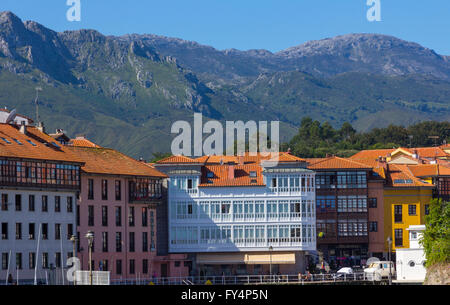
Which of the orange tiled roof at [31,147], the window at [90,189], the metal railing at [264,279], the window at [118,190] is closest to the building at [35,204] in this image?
the orange tiled roof at [31,147]

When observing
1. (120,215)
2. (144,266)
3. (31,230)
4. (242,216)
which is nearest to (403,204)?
(242,216)

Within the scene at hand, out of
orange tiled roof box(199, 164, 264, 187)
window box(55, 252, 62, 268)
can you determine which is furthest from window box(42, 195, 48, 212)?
orange tiled roof box(199, 164, 264, 187)

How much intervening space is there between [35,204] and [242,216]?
112 ft

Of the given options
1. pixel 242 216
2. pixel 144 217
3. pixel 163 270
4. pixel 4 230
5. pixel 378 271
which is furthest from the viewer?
pixel 242 216

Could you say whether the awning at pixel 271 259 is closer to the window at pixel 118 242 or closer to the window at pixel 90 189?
the window at pixel 118 242

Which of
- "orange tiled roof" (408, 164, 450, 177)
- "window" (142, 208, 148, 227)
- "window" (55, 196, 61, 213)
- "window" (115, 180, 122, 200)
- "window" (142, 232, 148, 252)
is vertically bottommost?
"window" (142, 232, 148, 252)

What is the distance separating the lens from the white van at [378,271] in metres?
113

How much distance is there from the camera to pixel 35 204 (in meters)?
100

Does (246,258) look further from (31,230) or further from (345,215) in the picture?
(31,230)

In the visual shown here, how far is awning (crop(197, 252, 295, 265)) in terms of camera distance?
126 m

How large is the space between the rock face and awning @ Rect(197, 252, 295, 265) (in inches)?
Answer: 1262

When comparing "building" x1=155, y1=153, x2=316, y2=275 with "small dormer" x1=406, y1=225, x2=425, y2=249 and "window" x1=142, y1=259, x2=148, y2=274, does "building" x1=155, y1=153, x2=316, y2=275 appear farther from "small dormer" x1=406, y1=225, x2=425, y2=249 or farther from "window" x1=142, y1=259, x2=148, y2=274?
"small dormer" x1=406, y1=225, x2=425, y2=249

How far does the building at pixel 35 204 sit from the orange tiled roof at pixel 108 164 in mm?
4356

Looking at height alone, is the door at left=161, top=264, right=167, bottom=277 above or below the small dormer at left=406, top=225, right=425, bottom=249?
below
